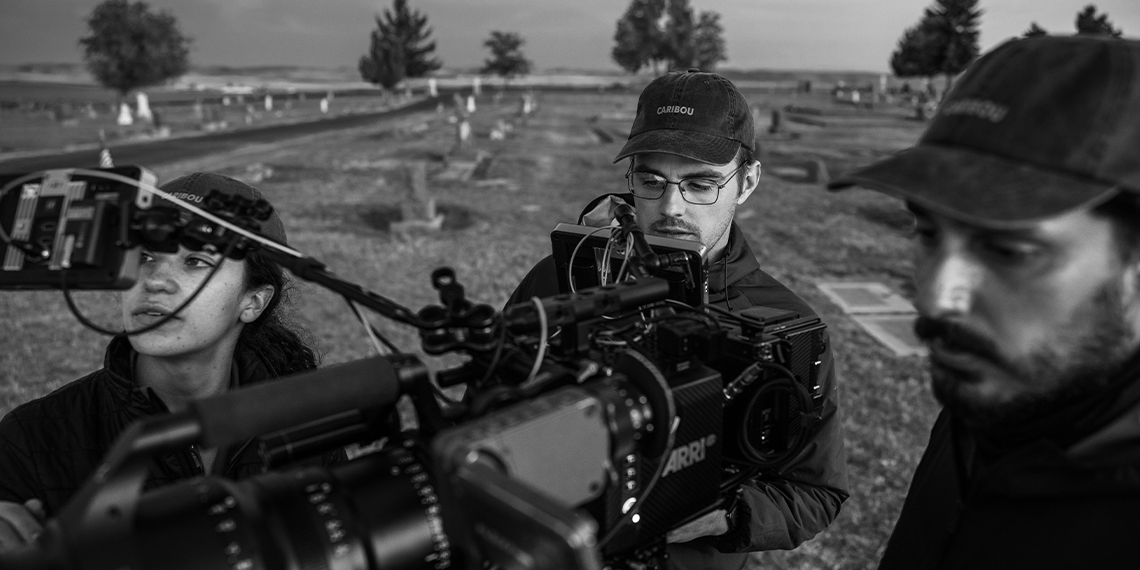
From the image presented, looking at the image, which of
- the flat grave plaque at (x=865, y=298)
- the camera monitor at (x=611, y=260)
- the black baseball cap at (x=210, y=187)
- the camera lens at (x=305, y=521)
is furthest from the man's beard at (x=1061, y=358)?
the flat grave plaque at (x=865, y=298)

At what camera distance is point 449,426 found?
1576 millimetres

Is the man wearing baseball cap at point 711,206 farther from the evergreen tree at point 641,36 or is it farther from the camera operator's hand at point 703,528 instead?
the evergreen tree at point 641,36

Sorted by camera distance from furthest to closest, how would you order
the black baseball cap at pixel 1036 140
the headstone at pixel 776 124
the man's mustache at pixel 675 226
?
1. the headstone at pixel 776 124
2. the man's mustache at pixel 675 226
3. the black baseball cap at pixel 1036 140

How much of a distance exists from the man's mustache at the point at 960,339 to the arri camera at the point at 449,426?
53 centimetres

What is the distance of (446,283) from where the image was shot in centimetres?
164

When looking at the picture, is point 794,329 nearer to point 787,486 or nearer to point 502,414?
point 787,486

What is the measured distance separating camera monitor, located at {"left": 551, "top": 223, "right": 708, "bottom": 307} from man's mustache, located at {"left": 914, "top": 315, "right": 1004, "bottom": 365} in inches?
30.2

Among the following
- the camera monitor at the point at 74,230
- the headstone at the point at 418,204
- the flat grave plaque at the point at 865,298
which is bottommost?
the flat grave plaque at the point at 865,298

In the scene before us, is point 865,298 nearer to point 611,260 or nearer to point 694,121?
point 694,121

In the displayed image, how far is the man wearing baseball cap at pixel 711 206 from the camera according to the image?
2461 millimetres

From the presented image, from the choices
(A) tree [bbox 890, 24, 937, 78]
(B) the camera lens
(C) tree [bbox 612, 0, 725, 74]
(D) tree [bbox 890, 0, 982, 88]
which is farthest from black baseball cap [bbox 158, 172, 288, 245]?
(C) tree [bbox 612, 0, 725, 74]

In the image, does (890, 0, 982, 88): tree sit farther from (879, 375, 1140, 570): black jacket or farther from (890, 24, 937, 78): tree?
(879, 375, 1140, 570): black jacket

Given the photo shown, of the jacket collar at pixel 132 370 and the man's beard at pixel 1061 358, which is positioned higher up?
the man's beard at pixel 1061 358

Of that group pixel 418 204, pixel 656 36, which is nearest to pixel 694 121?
pixel 418 204
